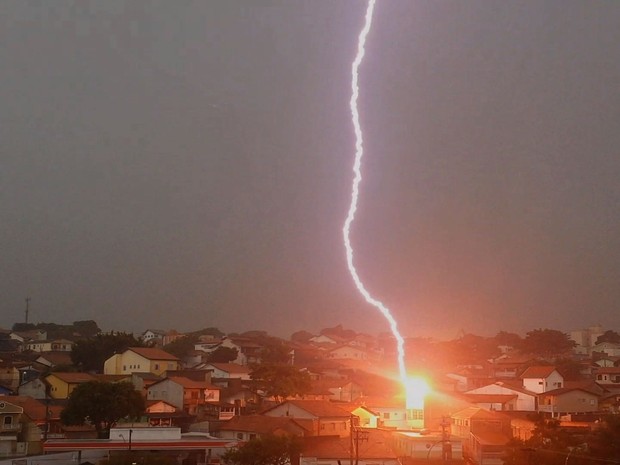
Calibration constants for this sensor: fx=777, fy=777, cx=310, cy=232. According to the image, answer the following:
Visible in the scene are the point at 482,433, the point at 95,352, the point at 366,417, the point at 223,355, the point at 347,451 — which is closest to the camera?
the point at 347,451

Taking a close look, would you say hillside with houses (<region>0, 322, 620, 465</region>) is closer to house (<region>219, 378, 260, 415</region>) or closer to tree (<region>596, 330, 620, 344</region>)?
house (<region>219, 378, 260, 415</region>)

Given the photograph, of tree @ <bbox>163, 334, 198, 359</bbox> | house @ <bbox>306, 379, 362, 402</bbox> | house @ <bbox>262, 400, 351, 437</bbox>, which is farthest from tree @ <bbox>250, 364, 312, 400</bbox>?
tree @ <bbox>163, 334, 198, 359</bbox>

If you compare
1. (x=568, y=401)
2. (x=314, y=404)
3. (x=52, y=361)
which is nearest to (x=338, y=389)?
(x=314, y=404)

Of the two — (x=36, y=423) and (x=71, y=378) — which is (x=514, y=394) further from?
(x=36, y=423)

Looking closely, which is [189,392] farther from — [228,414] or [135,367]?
[135,367]

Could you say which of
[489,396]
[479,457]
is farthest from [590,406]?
[479,457]

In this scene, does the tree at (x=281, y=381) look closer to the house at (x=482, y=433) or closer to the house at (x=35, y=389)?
the house at (x=482, y=433)

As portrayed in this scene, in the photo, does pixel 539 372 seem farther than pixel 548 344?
No
